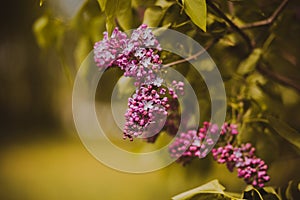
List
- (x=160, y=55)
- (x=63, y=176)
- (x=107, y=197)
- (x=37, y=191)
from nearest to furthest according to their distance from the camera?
(x=160, y=55)
(x=107, y=197)
(x=37, y=191)
(x=63, y=176)

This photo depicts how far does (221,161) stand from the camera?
520mm

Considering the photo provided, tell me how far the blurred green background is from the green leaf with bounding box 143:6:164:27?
0.65ft

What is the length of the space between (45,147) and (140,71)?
2.58 m

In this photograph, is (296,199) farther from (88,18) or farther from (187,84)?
(88,18)

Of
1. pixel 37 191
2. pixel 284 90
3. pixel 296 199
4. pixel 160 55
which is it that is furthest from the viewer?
pixel 37 191

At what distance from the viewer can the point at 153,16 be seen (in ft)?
1.70

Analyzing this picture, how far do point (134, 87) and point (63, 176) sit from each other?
1708 mm

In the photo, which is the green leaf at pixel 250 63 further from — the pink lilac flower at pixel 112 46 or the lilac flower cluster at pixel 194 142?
the pink lilac flower at pixel 112 46

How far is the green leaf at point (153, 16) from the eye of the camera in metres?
0.51

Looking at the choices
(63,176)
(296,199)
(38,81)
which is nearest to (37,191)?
(63,176)

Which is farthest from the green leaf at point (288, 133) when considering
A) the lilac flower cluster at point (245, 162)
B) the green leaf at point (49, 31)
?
the green leaf at point (49, 31)

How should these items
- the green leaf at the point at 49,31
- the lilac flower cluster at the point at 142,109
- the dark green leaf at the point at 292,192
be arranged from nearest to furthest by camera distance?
the lilac flower cluster at the point at 142,109 → the dark green leaf at the point at 292,192 → the green leaf at the point at 49,31

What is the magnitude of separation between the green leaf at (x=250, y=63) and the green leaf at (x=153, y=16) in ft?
0.50

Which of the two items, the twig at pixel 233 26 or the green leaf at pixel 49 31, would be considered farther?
the green leaf at pixel 49 31
